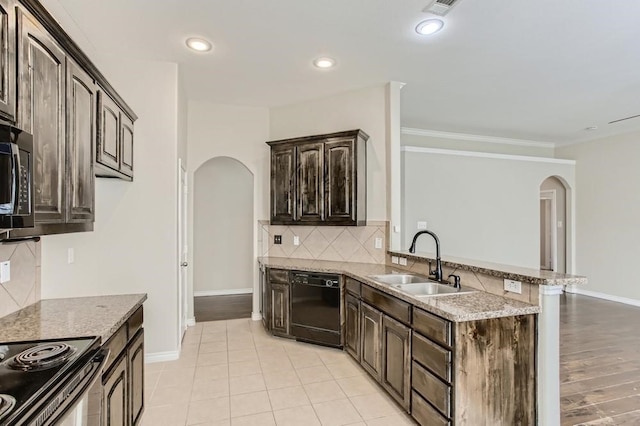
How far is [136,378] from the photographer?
7.32 feet

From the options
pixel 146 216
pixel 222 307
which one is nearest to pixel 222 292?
pixel 222 307

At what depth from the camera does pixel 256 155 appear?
16.0 ft

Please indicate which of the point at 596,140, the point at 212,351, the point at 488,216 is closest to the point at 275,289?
the point at 212,351

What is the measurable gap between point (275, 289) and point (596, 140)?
6869mm

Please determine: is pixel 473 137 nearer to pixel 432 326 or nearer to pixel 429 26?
pixel 429 26

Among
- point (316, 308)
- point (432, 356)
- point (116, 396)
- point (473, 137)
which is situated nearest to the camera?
point (116, 396)

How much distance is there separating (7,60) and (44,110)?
30cm

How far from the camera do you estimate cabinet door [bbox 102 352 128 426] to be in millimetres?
1709

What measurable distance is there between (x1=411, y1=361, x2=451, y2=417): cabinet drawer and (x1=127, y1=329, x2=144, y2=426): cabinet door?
1.86 metres

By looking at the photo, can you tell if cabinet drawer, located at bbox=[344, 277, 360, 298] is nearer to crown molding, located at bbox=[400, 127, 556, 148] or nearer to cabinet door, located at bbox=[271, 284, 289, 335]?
cabinet door, located at bbox=[271, 284, 289, 335]

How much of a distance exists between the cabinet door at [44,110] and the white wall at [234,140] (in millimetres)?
2860

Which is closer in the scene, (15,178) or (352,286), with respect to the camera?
(15,178)

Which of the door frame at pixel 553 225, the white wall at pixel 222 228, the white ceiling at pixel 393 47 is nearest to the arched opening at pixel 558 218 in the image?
the door frame at pixel 553 225

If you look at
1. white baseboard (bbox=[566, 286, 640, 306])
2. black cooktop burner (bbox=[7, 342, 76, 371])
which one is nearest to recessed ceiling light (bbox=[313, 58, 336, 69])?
black cooktop burner (bbox=[7, 342, 76, 371])
